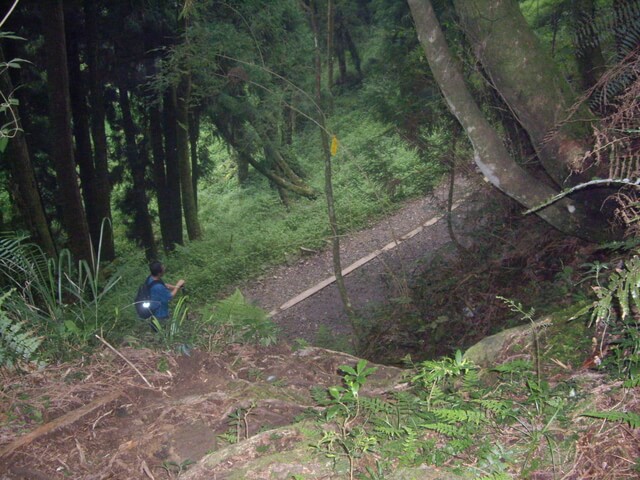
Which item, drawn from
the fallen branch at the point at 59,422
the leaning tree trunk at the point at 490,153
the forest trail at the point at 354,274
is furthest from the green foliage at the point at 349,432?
the forest trail at the point at 354,274

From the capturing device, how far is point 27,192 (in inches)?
364

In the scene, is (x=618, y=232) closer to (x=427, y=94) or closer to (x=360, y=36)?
(x=427, y=94)

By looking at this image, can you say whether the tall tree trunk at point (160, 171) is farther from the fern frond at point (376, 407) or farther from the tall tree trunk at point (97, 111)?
the fern frond at point (376, 407)

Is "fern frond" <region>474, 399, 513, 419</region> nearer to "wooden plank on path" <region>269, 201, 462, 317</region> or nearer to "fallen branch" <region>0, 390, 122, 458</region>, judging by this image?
"fallen branch" <region>0, 390, 122, 458</region>

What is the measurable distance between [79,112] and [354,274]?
7634mm

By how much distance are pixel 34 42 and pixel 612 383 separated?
550 inches

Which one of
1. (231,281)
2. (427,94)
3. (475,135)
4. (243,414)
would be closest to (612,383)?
(243,414)

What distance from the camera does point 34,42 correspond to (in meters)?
12.9

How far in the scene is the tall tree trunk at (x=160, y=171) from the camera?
15.8m

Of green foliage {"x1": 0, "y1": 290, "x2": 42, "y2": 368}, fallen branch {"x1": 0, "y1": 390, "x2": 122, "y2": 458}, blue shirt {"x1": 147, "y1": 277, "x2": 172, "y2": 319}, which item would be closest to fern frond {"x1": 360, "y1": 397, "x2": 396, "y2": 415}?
fallen branch {"x1": 0, "y1": 390, "x2": 122, "y2": 458}

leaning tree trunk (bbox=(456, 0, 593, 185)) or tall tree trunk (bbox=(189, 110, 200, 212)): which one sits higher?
leaning tree trunk (bbox=(456, 0, 593, 185))

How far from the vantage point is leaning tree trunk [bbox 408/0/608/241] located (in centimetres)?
546

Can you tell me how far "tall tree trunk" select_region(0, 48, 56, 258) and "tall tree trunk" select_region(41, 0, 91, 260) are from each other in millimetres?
491

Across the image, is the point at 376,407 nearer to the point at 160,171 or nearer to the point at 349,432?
the point at 349,432
